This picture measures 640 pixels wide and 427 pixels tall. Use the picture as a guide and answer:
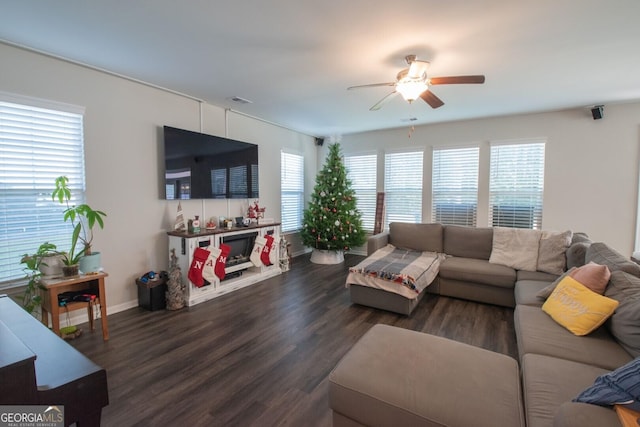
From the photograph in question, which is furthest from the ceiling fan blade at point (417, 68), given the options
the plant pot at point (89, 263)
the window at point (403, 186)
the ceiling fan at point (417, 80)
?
the plant pot at point (89, 263)

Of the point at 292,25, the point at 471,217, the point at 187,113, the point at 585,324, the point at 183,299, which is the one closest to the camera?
the point at 585,324

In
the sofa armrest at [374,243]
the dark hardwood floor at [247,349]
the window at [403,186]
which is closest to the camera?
the dark hardwood floor at [247,349]

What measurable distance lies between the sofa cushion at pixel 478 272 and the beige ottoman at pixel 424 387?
2037 mm

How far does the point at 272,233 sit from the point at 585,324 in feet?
12.7

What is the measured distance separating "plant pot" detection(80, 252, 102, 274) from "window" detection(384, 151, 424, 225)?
4.82 metres

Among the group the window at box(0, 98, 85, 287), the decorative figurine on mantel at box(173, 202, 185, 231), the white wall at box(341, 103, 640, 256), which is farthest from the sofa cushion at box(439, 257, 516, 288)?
the window at box(0, 98, 85, 287)

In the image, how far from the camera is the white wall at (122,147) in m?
2.69

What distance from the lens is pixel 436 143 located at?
5348mm

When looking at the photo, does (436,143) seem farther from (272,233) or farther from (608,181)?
(272,233)

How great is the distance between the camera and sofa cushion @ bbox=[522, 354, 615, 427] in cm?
123

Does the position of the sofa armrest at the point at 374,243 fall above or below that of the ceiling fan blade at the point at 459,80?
below

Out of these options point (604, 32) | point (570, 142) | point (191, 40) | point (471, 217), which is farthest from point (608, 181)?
point (191, 40)

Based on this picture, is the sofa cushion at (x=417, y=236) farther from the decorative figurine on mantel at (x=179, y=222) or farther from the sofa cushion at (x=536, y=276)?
the decorative figurine on mantel at (x=179, y=222)

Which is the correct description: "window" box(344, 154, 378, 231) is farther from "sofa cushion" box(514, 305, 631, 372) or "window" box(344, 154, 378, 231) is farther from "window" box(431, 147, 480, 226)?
"sofa cushion" box(514, 305, 631, 372)
